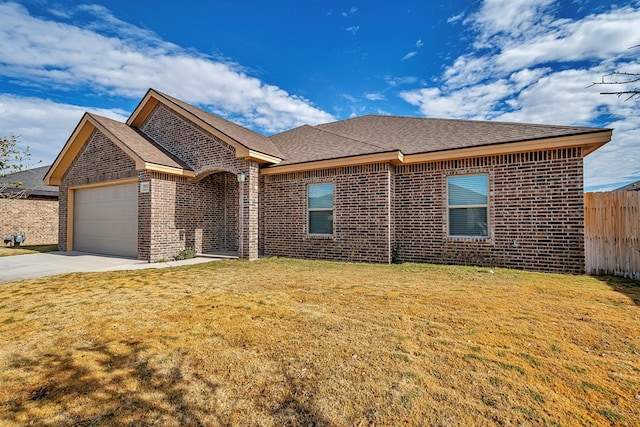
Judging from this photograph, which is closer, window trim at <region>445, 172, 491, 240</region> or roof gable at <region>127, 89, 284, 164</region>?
window trim at <region>445, 172, 491, 240</region>

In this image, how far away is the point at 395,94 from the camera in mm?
14109

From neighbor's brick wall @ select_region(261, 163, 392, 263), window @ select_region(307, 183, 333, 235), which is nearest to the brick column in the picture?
neighbor's brick wall @ select_region(261, 163, 392, 263)

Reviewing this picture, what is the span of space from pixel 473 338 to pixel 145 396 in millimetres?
3363

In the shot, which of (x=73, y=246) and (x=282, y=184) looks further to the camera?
(x=73, y=246)

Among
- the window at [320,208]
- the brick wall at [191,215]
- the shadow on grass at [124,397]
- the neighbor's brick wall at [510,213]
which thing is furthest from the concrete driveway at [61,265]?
the neighbor's brick wall at [510,213]

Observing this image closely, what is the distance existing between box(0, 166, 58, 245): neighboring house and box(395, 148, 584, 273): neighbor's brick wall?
19727 mm

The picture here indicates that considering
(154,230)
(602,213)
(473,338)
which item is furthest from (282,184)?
(602,213)

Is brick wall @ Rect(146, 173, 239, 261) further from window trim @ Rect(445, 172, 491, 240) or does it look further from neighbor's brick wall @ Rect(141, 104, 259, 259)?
window trim @ Rect(445, 172, 491, 240)

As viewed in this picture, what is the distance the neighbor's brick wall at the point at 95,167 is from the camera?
1115 cm

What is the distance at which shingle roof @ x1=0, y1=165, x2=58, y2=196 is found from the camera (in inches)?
637

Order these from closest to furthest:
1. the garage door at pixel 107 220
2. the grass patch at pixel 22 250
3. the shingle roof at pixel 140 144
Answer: the shingle roof at pixel 140 144
the garage door at pixel 107 220
the grass patch at pixel 22 250

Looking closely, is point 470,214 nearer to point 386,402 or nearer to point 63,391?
point 386,402

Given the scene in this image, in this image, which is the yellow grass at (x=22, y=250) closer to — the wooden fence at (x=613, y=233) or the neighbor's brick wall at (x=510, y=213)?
the neighbor's brick wall at (x=510, y=213)

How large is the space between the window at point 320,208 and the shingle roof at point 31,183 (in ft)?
54.1
